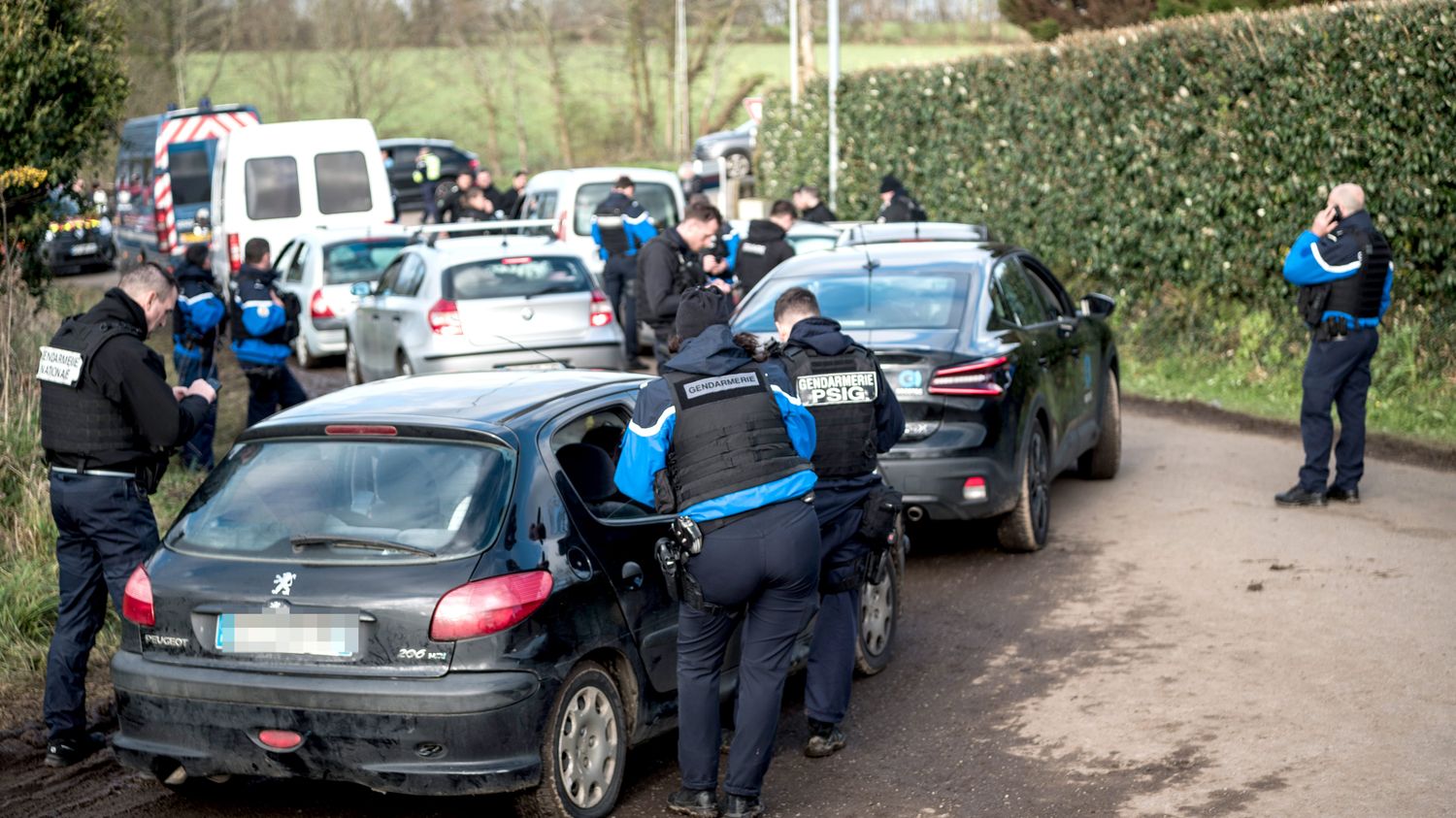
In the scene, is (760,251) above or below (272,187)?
below

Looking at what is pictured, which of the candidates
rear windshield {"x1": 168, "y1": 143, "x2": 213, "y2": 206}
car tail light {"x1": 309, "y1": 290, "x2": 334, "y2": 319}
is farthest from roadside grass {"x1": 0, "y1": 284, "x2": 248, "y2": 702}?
rear windshield {"x1": 168, "y1": 143, "x2": 213, "y2": 206}

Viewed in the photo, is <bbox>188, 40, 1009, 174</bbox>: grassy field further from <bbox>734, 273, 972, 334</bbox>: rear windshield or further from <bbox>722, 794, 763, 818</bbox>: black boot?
<bbox>722, 794, 763, 818</bbox>: black boot

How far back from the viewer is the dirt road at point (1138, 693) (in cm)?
557

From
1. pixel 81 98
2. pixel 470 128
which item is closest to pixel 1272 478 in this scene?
pixel 81 98

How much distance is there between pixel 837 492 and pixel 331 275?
12674mm

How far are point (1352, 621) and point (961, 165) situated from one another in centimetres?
1260

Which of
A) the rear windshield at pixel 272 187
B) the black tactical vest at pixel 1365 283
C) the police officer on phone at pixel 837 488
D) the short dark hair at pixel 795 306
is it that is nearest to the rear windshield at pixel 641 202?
the rear windshield at pixel 272 187

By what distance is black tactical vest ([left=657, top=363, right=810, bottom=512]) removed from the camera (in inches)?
204

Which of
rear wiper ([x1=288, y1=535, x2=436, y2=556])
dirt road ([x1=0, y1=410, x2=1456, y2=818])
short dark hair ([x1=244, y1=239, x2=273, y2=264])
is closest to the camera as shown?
rear wiper ([x1=288, y1=535, x2=436, y2=556])

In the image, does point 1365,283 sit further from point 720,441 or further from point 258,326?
point 258,326

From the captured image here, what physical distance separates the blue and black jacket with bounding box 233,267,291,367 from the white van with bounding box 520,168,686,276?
25.0 ft

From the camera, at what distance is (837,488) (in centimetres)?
614

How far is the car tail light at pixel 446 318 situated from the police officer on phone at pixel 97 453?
7197mm

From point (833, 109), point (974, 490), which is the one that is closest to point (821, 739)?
point (974, 490)
